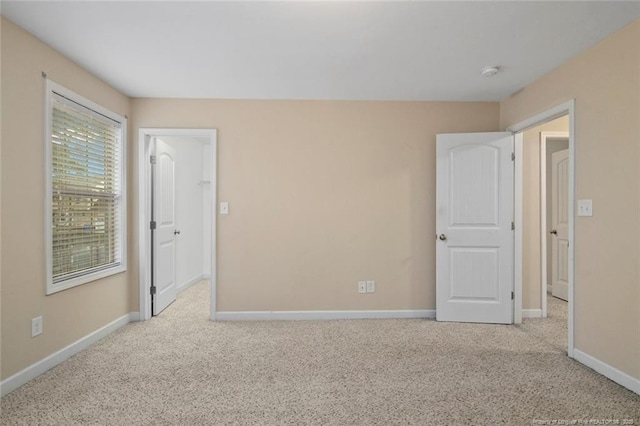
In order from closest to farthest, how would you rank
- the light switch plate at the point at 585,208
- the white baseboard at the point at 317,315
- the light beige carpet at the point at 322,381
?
the light beige carpet at the point at 322,381 → the light switch plate at the point at 585,208 → the white baseboard at the point at 317,315

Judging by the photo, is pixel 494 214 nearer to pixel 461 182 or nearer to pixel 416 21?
pixel 461 182

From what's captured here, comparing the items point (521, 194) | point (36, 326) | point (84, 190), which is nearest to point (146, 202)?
point (84, 190)

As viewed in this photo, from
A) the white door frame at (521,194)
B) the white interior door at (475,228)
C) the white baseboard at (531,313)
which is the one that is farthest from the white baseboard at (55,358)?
the white baseboard at (531,313)

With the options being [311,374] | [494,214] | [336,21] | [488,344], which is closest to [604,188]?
[494,214]

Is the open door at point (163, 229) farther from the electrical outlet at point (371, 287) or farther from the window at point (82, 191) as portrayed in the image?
the electrical outlet at point (371, 287)

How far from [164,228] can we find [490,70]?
12.0 feet

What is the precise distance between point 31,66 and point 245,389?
2588 mm

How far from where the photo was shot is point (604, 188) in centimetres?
236

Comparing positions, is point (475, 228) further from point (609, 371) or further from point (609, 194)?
point (609, 371)

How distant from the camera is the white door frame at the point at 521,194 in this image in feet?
8.64

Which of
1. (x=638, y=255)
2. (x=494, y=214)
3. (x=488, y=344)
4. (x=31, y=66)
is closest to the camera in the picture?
(x=638, y=255)

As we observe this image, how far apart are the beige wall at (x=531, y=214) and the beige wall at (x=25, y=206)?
4.33m

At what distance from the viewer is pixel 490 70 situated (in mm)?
2826

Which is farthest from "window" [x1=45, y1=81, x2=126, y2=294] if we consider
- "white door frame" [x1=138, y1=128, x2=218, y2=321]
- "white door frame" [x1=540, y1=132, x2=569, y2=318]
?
"white door frame" [x1=540, y1=132, x2=569, y2=318]
